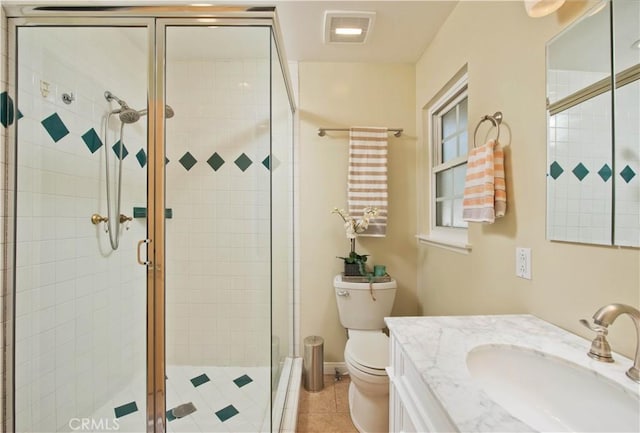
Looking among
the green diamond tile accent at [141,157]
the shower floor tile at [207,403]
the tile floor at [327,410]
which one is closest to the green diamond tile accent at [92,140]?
the green diamond tile accent at [141,157]

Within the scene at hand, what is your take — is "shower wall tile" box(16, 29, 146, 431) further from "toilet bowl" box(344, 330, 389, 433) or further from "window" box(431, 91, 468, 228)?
"window" box(431, 91, 468, 228)

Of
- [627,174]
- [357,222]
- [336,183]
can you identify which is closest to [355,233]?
[357,222]

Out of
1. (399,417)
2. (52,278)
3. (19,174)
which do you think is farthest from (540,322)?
(19,174)

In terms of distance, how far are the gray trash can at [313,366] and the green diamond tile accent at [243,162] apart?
1241mm

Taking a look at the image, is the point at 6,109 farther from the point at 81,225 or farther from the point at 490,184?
the point at 490,184

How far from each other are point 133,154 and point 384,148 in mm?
1547

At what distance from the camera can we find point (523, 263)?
1064 mm

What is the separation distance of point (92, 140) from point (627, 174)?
6.88ft

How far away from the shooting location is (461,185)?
1.70 meters

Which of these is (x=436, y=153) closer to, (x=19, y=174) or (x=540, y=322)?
(x=540, y=322)

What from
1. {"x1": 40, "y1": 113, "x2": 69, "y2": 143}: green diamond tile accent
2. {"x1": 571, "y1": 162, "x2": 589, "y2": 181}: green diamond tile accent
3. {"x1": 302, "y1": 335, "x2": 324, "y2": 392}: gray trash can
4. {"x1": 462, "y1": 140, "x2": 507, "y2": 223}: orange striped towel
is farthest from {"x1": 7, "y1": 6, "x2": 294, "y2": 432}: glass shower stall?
{"x1": 571, "y1": 162, "x2": 589, "y2": 181}: green diamond tile accent

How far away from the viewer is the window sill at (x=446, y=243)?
150cm

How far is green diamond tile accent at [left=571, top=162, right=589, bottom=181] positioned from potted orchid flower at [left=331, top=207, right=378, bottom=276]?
46.2 inches

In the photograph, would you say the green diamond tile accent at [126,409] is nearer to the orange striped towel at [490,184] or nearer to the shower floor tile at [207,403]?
the shower floor tile at [207,403]
